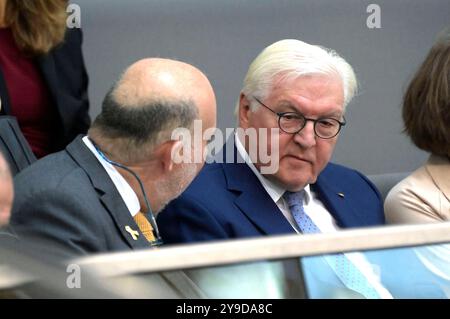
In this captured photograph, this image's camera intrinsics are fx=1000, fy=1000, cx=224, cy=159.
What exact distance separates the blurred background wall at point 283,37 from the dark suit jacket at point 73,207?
1885mm

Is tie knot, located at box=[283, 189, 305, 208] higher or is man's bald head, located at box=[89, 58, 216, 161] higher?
man's bald head, located at box=[89, 58, 216, 161]

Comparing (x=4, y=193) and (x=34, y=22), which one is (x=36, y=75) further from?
(x=4, y=193)

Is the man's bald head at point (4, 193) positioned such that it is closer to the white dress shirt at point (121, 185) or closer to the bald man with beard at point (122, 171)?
the bald man with beard at point (122, 171)

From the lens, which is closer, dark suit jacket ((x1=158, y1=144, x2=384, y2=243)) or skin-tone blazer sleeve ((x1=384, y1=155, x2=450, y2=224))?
dark suit jacket ((x1=158, y1=144, x2=384, y2=243))

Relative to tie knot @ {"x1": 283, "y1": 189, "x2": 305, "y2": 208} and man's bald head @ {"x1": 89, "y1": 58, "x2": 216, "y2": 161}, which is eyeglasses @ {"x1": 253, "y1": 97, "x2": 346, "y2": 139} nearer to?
tie knot @ {"x1": 283, "y1": 189, "x2": 305, "y2": 208}

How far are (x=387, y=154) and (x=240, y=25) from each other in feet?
3.58

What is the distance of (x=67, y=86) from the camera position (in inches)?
139

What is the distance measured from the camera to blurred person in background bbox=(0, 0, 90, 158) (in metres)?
3.34

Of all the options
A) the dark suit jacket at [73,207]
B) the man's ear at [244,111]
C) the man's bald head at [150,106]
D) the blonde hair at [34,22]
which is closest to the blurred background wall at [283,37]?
the blonde hair at [34,22]

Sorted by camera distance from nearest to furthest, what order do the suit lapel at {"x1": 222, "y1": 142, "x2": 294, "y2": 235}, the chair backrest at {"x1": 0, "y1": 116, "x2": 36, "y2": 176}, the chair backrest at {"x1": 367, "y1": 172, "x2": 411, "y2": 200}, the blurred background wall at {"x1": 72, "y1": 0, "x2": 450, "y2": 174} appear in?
the chair backrest at {"x1": 0, "y1": 116, "x2": 36, "y2": 176}, the suit lapel at {"x1": 222, "y1": 142, "x2": 294, "y2": 235}, the chair backrest at {"x1": 367, "y1": 172, "x2": 411, "y2": 200}, the blurred background wall at {"x1": 72, "y1": 0, "x2": 450, "y2": 174}

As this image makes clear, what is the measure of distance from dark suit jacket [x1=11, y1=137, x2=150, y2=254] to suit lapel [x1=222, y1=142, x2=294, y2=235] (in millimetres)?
574

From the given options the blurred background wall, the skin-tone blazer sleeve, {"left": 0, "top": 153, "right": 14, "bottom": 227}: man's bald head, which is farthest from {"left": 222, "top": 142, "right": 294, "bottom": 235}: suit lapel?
the blurred background wall

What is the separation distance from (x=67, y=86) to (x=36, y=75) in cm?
15

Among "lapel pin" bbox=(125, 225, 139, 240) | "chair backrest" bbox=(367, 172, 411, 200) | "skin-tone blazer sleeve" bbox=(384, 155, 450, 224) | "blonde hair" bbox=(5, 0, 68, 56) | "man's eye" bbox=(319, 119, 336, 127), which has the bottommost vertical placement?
"chair backrest" bbox=(367, 172, 411, 200)
